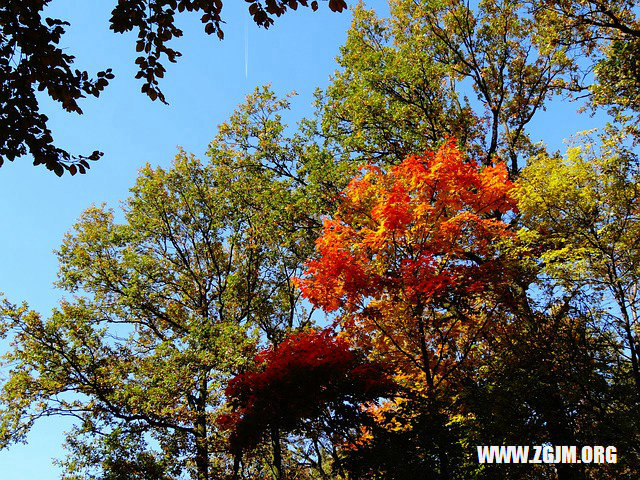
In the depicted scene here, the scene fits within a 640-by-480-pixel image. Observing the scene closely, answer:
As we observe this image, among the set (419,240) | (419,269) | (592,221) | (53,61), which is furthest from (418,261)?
(53,61)

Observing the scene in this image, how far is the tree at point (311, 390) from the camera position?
8586mm

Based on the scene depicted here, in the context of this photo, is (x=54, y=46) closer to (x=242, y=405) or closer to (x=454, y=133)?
(x=242, y=405)

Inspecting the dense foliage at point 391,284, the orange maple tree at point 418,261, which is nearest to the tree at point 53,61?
the dense foliage at point 391,284

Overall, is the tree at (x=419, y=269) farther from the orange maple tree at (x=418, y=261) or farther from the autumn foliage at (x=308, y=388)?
the autumn foliage at (x=308, y=388)

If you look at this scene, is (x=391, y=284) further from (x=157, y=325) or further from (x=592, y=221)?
(x=157, y=325)

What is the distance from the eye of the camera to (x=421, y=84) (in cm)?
1369

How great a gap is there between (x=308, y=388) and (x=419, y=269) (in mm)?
3320

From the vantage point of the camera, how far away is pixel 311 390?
8.55 meters

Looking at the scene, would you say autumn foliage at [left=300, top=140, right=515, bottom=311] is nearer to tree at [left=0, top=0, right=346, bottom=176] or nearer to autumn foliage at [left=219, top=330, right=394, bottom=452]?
autumn foliage at [left=219, top=330, right=394, bottom=452]

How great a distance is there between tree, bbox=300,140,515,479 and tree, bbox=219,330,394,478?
2.59 feet

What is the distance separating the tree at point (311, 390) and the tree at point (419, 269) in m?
0.79

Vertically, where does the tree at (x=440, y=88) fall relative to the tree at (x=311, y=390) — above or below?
above

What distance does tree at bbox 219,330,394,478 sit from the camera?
8.59 m

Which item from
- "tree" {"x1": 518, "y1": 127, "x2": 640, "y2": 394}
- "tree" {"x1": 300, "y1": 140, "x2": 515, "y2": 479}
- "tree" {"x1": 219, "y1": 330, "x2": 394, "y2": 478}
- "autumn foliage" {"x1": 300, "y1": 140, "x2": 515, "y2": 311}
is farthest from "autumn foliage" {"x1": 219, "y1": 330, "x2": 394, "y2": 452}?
"tree" {"x1": 518, "y1": 127, "x2": 640, "y2": 394}
